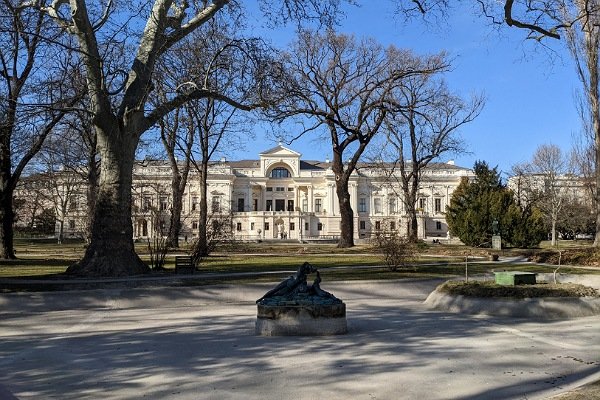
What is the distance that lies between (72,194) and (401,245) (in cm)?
5224

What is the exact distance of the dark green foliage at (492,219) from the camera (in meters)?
37.7

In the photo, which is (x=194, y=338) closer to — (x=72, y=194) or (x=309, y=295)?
(x=309, y=295)

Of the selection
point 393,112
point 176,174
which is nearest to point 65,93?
point 176,174

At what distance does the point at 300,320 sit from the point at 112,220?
9.72m

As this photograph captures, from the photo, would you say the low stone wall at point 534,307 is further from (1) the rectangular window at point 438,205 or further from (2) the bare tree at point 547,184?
(1) the rectangular window at point 438,205

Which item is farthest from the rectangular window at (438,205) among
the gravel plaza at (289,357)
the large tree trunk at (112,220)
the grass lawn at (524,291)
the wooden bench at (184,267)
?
the gravel plaza at (289,357)

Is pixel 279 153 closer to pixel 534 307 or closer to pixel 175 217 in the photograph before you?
pixel 175 217

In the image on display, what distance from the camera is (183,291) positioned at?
14.7 metres

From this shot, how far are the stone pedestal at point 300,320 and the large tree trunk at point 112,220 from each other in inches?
362

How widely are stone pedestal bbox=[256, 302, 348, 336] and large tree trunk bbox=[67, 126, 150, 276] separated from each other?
9183mm

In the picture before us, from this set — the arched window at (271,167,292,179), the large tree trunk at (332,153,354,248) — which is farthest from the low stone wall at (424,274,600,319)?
the arched window at (271,167,292,179)

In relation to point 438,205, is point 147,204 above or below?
below

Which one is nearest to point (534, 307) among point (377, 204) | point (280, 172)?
point (377, 204)

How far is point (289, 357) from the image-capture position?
301 inches
